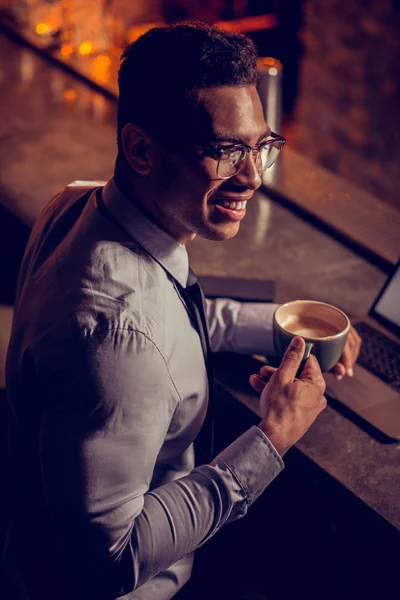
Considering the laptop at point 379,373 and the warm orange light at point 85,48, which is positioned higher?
the laptop at point 379,373

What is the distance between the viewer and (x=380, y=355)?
1.62 m

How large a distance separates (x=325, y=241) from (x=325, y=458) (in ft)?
3.06

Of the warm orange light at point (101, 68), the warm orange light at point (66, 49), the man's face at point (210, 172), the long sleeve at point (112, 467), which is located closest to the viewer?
the long sleeve at point (112, 467)

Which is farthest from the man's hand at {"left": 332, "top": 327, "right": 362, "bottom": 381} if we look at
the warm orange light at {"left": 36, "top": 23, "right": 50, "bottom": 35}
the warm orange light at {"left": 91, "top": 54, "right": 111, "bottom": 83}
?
the warm orange light at {"left": 36, "top": 23, "right": 50, "bottom": 35}

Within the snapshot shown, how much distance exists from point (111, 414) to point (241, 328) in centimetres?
60

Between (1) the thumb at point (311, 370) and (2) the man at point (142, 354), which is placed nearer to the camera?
(2) the man at point (142, 354)

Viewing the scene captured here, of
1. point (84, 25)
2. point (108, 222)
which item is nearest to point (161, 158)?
point (108, 222)

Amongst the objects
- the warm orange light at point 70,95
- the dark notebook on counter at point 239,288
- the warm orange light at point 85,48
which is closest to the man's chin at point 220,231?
the dark notebook on counter at point 239,288

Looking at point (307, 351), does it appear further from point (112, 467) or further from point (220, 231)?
point (112, 467)

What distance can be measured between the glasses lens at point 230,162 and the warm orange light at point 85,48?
2616mm

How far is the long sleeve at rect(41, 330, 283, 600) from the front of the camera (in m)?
1.08

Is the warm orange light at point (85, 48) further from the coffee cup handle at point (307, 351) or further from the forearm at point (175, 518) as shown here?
the forearm at point (175, 518)

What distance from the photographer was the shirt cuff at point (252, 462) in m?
1.24

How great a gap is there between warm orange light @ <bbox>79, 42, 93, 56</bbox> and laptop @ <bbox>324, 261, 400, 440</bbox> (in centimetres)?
244
